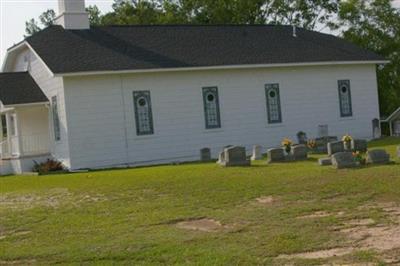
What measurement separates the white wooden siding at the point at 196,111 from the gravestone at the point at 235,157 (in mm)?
8557

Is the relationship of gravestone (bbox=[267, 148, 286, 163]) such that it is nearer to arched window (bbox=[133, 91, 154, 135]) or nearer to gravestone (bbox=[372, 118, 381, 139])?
arched window (bbox=[133, 91, 154, 135])

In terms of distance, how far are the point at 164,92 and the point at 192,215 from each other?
18.2 meters

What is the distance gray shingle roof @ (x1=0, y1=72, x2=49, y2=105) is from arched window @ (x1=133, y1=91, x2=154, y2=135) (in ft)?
12.6

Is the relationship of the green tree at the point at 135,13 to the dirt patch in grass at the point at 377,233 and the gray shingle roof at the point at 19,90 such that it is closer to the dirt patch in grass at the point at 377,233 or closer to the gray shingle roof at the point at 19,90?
the gray shingle roof at the point at 19,90

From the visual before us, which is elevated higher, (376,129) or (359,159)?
(376,129)

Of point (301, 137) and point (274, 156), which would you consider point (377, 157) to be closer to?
point (274, 156)

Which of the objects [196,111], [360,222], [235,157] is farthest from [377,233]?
[196,111]

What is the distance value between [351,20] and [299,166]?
3319cm

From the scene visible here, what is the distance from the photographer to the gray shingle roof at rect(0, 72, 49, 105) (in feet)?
97.4

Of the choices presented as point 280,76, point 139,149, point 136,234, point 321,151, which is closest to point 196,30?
point 280,76

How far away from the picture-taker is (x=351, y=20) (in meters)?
51.0

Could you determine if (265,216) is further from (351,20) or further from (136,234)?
(351,20)

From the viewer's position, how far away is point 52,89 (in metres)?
29.8

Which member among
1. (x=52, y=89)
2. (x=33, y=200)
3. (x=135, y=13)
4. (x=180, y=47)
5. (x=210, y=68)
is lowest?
(x=33, y=200)
